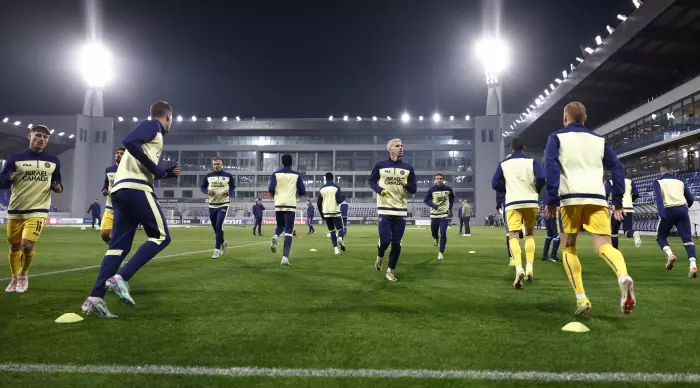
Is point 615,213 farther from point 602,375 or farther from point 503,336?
point 602,375

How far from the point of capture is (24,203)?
6.04m

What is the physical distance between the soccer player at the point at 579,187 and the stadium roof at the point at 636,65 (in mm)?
27300

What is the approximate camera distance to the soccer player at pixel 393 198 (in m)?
7.32

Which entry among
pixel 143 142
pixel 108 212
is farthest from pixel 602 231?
pixel 108 212

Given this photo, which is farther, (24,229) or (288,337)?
(24,229)

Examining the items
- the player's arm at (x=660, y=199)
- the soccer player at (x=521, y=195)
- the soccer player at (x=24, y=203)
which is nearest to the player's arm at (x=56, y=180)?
the soccer player at (x=24, y=203)

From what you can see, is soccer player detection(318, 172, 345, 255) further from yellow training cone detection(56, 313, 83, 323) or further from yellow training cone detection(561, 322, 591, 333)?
yellow training cone detection(561, 322, 591, 333)

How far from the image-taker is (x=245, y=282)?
693cm

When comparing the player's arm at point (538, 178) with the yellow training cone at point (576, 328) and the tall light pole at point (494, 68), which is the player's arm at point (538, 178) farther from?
the tall light pole at point (494, 68)

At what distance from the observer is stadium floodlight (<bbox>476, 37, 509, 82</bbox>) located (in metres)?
51.9

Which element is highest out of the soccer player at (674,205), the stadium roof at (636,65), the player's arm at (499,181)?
the stadium roof at (636,65)

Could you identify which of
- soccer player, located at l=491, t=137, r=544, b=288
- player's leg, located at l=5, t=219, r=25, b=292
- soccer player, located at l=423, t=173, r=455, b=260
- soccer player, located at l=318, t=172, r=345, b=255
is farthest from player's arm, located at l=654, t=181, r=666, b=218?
player's leg, located at l=5, t=219, r=25, b=292

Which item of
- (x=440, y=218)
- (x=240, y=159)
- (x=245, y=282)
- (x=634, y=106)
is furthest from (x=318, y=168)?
(x=245, y=282)

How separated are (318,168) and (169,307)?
68544 mm
